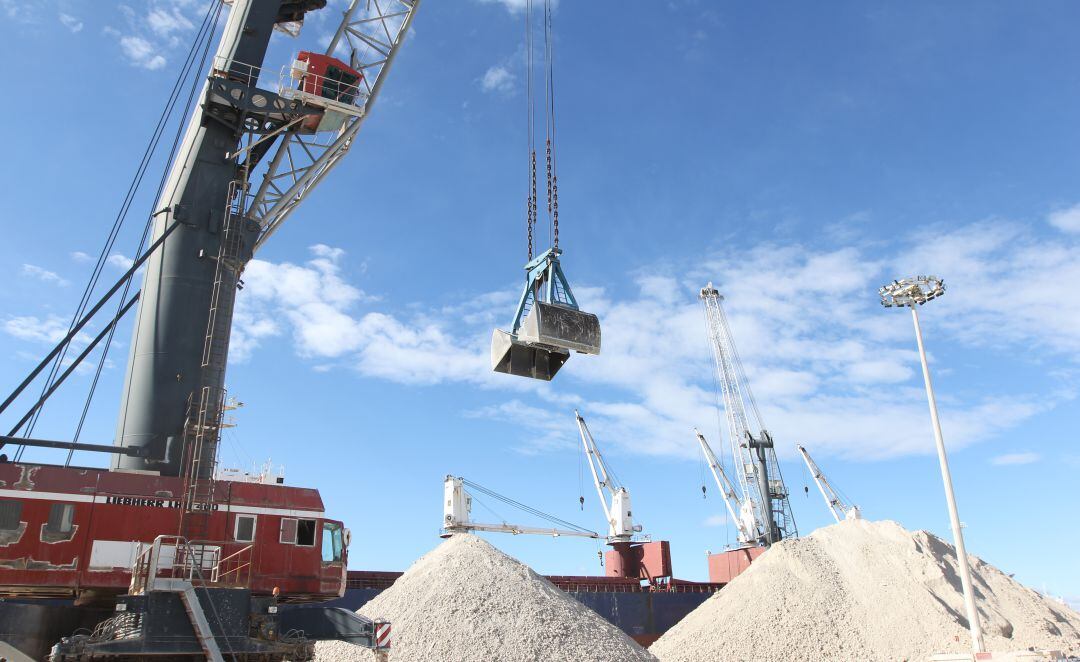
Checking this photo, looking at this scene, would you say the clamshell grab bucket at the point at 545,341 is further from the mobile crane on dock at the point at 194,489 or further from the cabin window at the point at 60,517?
the cabin window at the point at 60,517

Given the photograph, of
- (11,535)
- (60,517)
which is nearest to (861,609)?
(60,517)

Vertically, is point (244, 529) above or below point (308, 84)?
below

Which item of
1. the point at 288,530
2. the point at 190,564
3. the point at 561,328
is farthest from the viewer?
the point at 561,328

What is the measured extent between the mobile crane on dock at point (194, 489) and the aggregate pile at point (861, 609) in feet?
80.4

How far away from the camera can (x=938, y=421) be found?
28.8 meters

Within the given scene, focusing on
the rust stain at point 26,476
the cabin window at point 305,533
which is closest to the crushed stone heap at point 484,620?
the cabin window at point 305,533

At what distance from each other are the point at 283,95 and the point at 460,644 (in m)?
20.5

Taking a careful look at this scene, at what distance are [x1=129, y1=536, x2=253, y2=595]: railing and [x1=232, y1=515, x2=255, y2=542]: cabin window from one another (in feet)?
0.99

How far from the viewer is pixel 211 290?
20.8m

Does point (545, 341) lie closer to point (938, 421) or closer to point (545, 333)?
point (545, 333)

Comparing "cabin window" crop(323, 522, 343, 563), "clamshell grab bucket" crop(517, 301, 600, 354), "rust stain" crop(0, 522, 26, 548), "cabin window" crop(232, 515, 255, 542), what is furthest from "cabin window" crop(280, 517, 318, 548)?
"clamshell grab bucket" crop(517, 301, 600, 354)

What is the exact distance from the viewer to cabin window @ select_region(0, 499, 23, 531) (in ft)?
50.6

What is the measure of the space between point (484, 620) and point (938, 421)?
19.5m

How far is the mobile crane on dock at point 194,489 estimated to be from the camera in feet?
50.3
